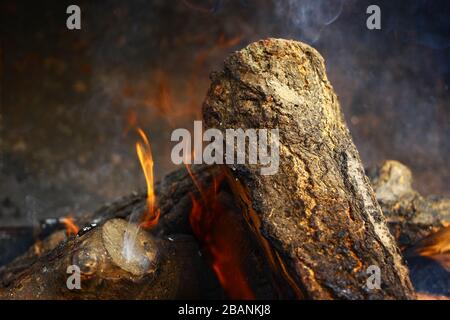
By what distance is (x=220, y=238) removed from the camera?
2666 millimetres

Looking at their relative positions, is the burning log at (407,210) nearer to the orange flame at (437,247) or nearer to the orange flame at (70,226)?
the orange flame at (437,247)

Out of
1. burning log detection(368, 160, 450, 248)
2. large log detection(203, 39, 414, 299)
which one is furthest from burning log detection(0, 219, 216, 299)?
burning log detection(368, 160, 450, 248)

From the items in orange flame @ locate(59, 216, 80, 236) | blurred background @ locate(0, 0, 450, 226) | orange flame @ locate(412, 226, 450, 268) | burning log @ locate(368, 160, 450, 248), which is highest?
blurred background @ locate(0, 0, 450, 226)

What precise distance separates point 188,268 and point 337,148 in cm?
106

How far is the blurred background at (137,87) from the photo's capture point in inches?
169

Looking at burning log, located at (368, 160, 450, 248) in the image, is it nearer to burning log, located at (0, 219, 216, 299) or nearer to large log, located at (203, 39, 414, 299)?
large log, located at (203, 39, 414, 299)

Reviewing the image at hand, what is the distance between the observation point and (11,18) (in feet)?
14.9

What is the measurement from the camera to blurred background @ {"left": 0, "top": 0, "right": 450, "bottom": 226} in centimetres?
430

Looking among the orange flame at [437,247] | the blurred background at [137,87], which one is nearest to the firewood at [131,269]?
the orange flame at [437,247]

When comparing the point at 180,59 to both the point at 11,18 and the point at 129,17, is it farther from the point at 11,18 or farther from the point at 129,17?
the point at 11,18

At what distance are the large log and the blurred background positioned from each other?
2136mm

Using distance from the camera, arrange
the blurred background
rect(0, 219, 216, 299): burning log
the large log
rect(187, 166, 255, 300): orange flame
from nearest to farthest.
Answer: the large log < rect(0, 219, 216, 299): burning log < rect(187, 166, 255, 300): orange flame < the blurred background
